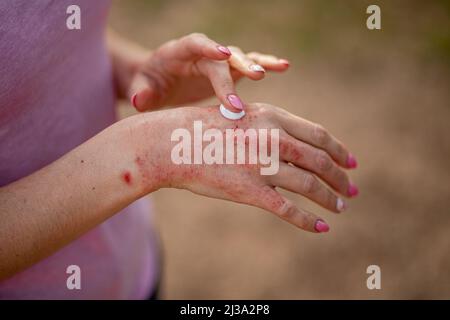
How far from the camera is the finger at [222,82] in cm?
95

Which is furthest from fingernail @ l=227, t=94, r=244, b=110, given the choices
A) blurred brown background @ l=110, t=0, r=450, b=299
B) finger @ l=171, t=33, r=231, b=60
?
blurred brown background @ l=110, t=0, r=450, b=299

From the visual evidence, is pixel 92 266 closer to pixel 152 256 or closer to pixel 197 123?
pixel 152 256

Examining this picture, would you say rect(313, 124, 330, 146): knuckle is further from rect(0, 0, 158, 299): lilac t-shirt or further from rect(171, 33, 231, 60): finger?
rect(0, 0, 158, 299): lilac t-shirt

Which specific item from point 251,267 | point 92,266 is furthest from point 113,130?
point 251,267

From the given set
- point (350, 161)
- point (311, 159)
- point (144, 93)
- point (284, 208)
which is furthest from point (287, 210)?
point (144, 93)

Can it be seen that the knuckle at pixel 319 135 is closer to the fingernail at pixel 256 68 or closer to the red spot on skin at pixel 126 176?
the fingernail at pixel 256 68

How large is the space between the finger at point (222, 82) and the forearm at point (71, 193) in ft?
0.63

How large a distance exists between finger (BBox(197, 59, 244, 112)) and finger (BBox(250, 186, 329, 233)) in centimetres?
17

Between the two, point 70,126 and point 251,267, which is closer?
point 70,126

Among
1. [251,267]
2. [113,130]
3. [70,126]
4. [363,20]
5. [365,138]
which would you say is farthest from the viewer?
[363,20]

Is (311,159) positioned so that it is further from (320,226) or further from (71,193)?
(71,193)

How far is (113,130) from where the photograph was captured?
92 centimetres

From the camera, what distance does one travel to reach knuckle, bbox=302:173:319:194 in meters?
0.96

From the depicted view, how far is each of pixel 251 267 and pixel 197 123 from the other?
1.58m
